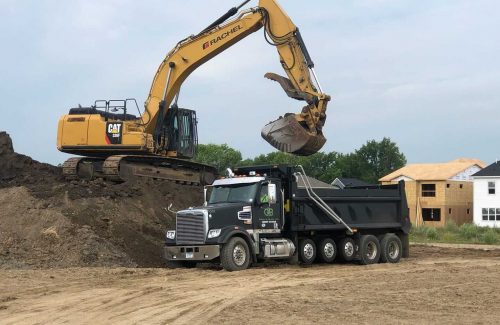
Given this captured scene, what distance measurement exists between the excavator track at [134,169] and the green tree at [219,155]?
235 feet

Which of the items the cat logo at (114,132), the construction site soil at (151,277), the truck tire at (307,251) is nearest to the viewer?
the construction site soil at (151,277)

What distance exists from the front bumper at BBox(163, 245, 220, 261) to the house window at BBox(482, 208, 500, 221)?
47.4 m

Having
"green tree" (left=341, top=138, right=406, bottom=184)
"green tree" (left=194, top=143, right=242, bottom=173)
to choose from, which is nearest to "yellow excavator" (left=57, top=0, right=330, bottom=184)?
"green tree" (left=194, top=143, right=242, bottom=173)

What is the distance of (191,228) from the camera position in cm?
1872

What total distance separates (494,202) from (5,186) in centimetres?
4611

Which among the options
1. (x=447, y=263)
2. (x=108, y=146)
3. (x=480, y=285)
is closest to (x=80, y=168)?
(x=108, y=146)

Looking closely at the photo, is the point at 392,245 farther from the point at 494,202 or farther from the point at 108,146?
the point at 494,202

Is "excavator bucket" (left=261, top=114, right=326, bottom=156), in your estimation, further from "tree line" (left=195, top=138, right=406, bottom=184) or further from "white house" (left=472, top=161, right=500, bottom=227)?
"tree line" (left=195, top=138, right=406, bottom=184)

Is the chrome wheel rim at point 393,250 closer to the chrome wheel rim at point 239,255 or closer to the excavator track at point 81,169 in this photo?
the chrome wheel rim at point 239,255

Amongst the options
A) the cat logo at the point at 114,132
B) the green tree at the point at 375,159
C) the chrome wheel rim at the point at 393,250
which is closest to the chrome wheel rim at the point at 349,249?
the chrome wheel rim at the point at 393,250

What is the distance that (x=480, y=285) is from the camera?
15.1 m

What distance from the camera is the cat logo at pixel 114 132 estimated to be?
83.0ft

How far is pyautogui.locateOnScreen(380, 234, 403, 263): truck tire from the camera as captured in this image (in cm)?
2200

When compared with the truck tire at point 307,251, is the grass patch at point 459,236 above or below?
above
